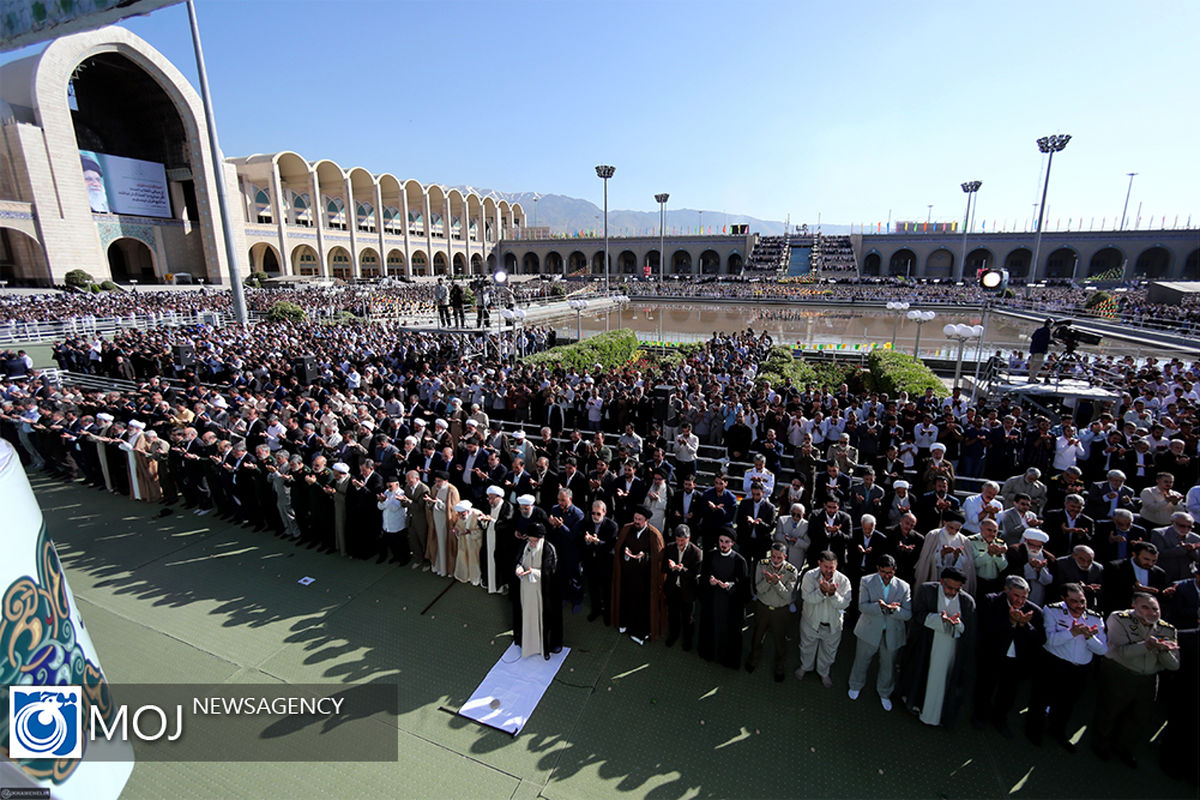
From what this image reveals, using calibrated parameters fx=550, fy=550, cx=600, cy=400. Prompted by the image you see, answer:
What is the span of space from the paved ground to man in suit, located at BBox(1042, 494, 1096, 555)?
1.97 m

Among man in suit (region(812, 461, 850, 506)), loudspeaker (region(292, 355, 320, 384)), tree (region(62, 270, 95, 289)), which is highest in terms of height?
tree (region(62, 270, 95, 289))

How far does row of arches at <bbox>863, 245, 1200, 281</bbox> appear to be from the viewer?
175 ft

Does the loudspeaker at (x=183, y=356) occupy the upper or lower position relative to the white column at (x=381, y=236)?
lower

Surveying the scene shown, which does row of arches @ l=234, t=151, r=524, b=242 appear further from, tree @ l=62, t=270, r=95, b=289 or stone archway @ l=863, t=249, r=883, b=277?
stone archway @ l=863, t=249, r=883, b=277

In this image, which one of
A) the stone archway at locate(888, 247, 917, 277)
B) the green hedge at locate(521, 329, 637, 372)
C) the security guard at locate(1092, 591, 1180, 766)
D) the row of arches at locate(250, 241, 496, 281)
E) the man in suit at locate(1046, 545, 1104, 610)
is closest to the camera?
the security guard at locate(1092, 591, 1180, 766)

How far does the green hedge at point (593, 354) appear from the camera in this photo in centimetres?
1802

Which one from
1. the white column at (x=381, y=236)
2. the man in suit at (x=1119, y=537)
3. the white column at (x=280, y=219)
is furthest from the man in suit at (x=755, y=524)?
the white column at (x=381, y=236)

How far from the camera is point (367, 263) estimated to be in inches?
2581

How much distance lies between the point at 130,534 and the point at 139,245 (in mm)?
52879

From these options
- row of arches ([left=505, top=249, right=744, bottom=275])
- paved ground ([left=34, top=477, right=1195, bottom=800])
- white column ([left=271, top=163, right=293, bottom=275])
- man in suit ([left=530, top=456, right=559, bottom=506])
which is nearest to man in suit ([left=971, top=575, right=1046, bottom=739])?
paved ground ([left=34, top=477, right=1195, bottom=800])

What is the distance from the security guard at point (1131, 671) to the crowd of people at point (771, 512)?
0.02m

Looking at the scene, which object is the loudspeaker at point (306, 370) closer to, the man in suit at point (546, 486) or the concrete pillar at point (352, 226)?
the man in suit at point (546, 486)

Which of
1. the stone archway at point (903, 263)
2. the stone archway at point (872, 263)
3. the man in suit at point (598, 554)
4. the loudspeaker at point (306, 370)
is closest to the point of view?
the man in suit at point (598, 554)

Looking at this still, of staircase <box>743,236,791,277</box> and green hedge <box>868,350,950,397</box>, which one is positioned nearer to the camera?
green hedge <box>868,350,950,397</box>
